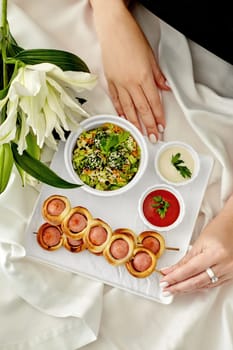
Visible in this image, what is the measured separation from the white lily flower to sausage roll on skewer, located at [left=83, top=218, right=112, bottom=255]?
0.26 meters

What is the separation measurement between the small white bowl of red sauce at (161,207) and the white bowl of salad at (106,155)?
0.04 meters

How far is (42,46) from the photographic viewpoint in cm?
119

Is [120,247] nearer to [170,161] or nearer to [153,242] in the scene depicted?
[153,242]

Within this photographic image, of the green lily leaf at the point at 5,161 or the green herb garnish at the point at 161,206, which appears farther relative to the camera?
the green herb garnish at the point at 161,206

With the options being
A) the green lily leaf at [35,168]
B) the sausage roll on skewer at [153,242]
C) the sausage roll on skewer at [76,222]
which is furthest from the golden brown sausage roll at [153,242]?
the green lily leaf at [35,168]

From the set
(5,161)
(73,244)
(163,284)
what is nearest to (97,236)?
(73,244)

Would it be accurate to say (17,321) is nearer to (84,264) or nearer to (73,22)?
(84,264)

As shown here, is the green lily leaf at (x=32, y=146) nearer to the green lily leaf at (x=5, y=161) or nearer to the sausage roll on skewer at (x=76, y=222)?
the green lily leaf at (x=5, y=161)

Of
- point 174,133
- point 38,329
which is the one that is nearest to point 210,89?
point 174,133

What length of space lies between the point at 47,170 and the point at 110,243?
24 cm

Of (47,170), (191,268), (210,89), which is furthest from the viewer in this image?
(210,89)

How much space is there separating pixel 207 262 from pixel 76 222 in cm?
25

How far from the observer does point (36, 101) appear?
2.86 feet

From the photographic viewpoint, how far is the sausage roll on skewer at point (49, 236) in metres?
1.14
